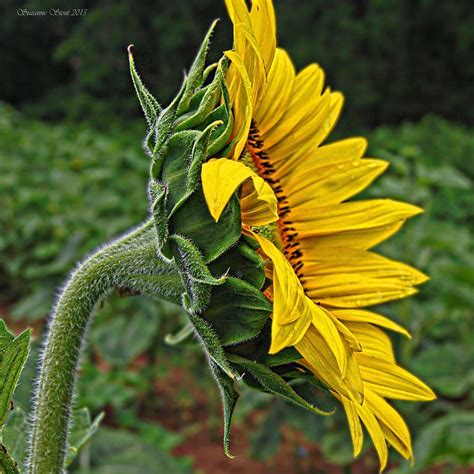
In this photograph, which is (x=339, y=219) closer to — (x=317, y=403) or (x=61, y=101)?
(x=317, y=403)

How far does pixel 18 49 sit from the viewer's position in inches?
503

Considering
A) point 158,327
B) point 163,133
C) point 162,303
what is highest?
point 163,133

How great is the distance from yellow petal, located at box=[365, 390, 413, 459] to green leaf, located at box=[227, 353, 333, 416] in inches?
3.2

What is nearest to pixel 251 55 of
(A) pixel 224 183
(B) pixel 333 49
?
(A) pixel 224 183

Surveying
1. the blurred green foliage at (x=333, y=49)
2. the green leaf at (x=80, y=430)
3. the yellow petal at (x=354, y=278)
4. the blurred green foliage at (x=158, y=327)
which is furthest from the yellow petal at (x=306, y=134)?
the blurred green foliage at (x=333, y=49)

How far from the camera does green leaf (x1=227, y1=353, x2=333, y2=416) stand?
0.73m

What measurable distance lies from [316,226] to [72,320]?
32cm

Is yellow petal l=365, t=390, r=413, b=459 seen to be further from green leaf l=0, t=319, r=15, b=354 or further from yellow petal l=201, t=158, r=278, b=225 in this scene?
green leaf l=0, t=319, r=15, b=354

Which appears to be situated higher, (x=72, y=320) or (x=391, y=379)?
(x=72, y=320)

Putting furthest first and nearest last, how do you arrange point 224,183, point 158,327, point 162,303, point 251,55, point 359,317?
1. point 158,327
2. point 162,303
3. point 359,317
4. point 251,55
5. point 224,183

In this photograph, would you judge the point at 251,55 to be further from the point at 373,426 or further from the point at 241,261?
the point at 373,426

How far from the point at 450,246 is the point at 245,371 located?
1.88 m

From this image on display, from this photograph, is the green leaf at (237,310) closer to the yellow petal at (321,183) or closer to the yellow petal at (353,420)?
the yellow petal at (353,420)

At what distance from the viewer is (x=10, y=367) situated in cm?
69
